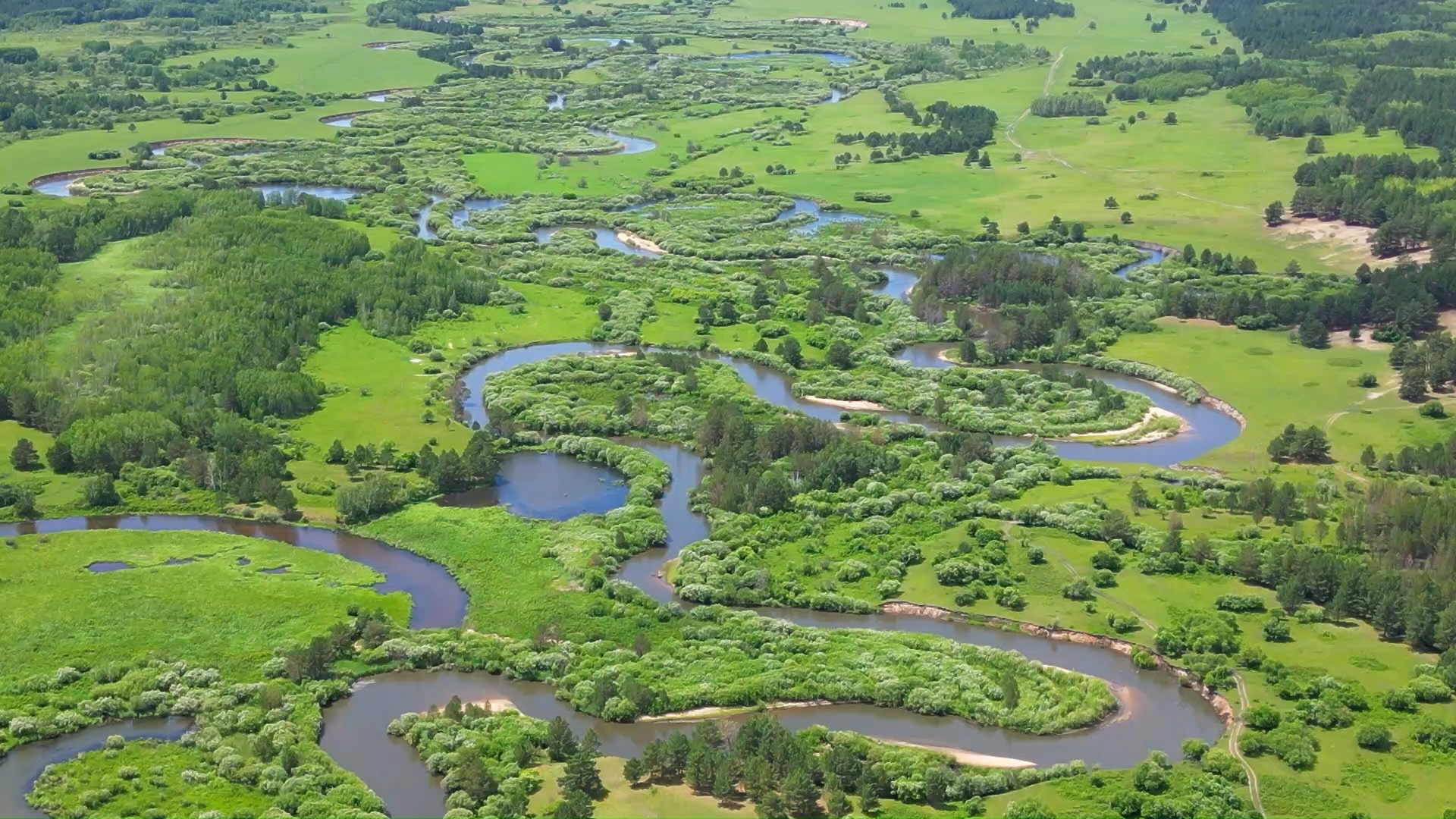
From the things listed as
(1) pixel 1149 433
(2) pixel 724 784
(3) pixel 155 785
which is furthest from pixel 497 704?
(1) pixel 1149 433

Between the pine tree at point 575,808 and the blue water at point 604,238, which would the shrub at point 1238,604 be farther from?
the blue water at point 604,238

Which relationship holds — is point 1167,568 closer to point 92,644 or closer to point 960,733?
point 960,733

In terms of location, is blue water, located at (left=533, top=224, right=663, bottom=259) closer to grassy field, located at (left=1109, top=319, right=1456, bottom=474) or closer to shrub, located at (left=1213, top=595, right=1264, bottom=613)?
grassy field, located at (left=1109, top=319, right=1456, bottom=474)

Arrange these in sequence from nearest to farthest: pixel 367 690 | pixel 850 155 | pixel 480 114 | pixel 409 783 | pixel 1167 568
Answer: pixel 409 783
pixel 367 690
pixel 1167 568
pixel 850 155
pixel 480 114

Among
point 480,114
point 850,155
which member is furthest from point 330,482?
point 480,114

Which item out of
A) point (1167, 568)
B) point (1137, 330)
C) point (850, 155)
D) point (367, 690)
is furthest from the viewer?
point (850, 155)

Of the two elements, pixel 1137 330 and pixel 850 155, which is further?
pixel 850 155
